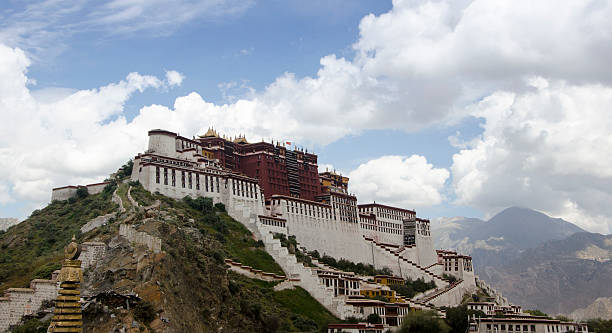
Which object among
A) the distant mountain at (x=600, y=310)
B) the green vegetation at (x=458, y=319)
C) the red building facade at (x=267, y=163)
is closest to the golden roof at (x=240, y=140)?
the red building facade at (x=267, y=163)

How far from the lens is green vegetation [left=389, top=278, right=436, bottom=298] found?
97931 mm

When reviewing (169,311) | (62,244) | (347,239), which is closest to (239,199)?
(347,239)

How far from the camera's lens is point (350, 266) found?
105 meters

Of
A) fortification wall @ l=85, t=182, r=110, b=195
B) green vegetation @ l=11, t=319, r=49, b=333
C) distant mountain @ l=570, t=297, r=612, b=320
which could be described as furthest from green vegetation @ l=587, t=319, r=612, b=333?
distant mountain @ l=570, t=297, r=612, b=320

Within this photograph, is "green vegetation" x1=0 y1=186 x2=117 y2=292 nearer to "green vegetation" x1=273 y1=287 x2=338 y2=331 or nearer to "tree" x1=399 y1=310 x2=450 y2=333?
"green vegetation" x1=273 y1=287 x2=338 y2=331

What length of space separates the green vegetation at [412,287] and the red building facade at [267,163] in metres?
22.3

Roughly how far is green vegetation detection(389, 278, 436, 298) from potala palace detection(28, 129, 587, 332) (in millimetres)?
971

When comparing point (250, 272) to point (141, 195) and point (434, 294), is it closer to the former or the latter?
point (141, 195)

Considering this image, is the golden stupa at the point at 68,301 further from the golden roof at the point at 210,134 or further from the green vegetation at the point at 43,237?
the golden roof at the point at 210,134

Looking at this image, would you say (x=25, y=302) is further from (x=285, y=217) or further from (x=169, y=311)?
(x=285, y=217)

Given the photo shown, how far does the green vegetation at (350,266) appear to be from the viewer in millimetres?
101312

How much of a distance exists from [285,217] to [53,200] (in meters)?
32.7

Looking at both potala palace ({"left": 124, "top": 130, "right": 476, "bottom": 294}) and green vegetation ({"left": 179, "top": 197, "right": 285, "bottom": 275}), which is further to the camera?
potala palace ({"left": 124, "top": 130, "right": 476, "bottom": 294})

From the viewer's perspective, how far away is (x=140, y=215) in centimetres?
6038
